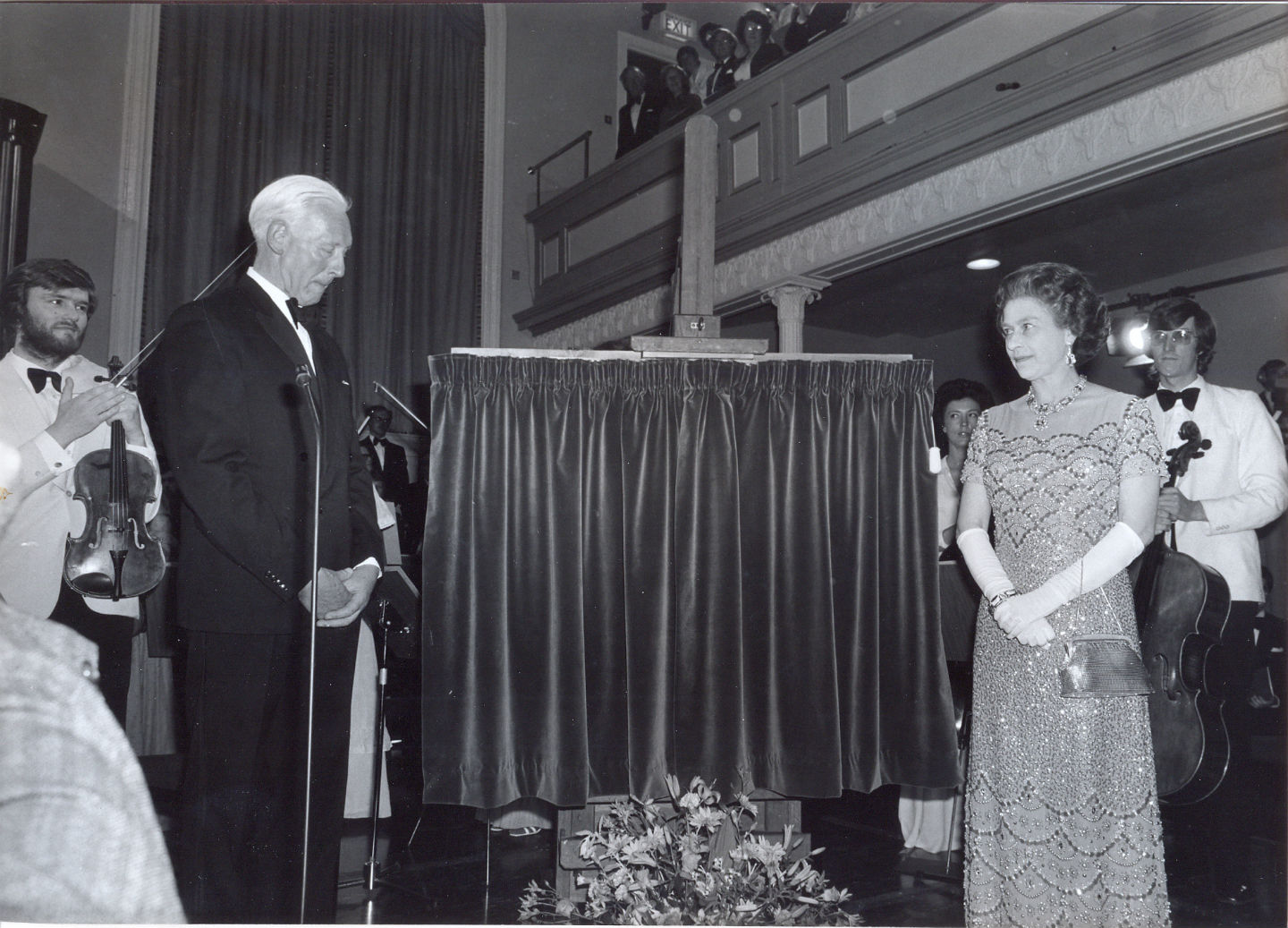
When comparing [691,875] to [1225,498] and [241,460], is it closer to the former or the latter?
[241,460]

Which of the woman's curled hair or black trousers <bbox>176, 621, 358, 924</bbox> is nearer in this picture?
black trousers <bbox>176, 621, 358, 924</bbox>

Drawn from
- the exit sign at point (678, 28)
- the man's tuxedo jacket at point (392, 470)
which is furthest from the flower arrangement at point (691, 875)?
the exit sign at point (678, 28)

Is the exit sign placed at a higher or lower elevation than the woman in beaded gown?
higher

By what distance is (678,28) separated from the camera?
26.6 feet

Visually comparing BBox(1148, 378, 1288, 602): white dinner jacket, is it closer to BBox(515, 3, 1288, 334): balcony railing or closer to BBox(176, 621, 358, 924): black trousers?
BBox(515, 3, 1288, 334): balcony railing

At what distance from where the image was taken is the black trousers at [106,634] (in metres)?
2.63

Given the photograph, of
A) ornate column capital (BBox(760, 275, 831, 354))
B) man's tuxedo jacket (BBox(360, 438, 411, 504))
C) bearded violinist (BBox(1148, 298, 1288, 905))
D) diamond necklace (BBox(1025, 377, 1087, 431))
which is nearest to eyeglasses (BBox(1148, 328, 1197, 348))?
bearded violinist (BBox(1148, 298, 1288, 905))

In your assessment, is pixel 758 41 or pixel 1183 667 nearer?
pixel 1183 667

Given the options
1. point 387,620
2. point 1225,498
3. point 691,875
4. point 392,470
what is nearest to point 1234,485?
point 1225,498

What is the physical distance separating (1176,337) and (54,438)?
125 inches

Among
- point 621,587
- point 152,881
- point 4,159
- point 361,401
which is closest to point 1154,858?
point 621,587

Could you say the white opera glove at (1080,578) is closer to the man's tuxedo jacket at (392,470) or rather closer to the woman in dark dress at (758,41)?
the man's tuxedo jacket at (392,470)

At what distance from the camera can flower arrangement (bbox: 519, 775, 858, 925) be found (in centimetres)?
196

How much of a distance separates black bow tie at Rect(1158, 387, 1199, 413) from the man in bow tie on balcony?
116 inches
